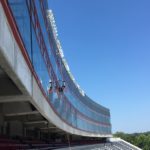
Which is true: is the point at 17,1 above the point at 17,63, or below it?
above

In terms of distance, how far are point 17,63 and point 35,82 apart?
3.57 meters

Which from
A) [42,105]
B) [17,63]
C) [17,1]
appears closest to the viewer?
[17,63]

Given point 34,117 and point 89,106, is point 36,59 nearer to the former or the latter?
point 34,117

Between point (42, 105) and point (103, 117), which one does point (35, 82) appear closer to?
point (42, 105)

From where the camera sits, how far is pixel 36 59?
13.0 metres

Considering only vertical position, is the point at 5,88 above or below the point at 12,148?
above

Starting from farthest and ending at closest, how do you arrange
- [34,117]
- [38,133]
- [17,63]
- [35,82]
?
[38,133], [34,117], [35,82], [17,63]

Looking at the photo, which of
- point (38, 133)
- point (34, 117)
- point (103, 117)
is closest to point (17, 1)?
point (34, 117)

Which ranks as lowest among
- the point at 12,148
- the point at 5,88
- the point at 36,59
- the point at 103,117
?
the point at 12,148

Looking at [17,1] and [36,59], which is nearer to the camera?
[17,1]

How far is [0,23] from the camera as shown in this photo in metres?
6.74

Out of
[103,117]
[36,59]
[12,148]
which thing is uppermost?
[103,117]

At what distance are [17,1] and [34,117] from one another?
38.0 feet

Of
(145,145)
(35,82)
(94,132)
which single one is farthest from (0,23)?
(145,145)
